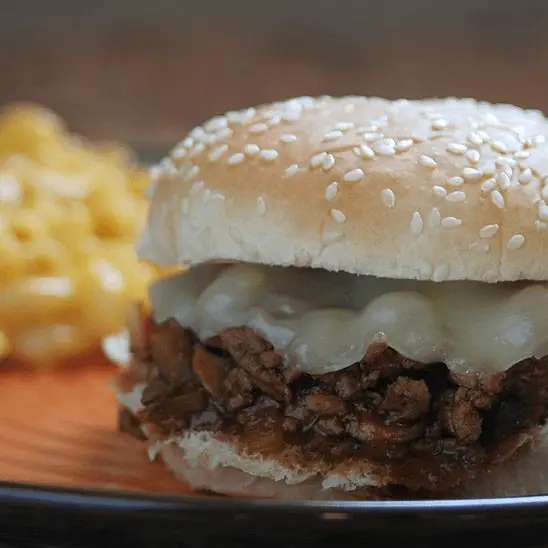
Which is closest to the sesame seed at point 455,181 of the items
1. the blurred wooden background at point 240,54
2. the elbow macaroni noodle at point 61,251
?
the elbow macaroni noodle at point 61,251

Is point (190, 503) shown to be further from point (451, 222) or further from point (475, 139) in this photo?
point (475, 139)

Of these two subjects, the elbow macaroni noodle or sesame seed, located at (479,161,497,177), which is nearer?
sesame seed, located at (479,161,497,177)

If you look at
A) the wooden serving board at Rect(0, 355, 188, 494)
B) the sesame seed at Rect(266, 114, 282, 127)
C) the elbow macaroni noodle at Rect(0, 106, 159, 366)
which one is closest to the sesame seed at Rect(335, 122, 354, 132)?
the sesame seed at Rect(266, 114, 282, 127)

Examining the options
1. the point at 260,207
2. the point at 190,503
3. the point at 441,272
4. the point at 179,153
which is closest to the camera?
the point at 190,503

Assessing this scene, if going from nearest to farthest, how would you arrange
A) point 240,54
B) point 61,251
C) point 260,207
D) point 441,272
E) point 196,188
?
point 441,272 → point 260,207 → point 196,188 → point 61,251 → point 240,54

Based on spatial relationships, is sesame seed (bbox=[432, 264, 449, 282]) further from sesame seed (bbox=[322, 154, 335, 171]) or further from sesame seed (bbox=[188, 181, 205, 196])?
sesame seed (bbox=[188, 181, 205, 196])

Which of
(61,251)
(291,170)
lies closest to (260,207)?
Result: (291,170)

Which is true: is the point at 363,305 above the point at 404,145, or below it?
below
